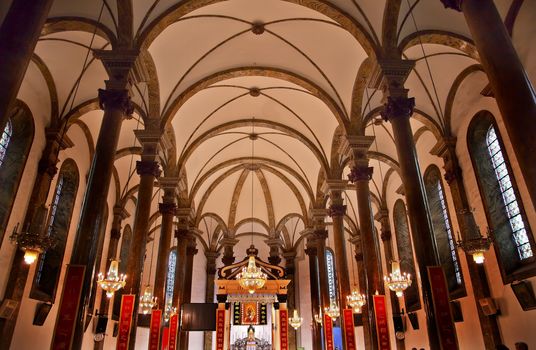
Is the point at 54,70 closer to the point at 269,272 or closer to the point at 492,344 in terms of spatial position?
the point at 269,272

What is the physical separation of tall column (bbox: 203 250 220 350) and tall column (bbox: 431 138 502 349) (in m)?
16.5

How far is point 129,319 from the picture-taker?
8.99 m

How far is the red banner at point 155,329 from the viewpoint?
1108 cm

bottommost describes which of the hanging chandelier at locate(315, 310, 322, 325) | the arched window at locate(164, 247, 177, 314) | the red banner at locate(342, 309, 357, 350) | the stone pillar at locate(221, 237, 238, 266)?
the red banner at locate(342, 309, 357, 350)

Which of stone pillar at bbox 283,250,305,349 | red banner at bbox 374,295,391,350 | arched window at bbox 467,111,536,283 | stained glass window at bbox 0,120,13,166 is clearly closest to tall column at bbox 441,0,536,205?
arched window at bbox 467,111,536,283

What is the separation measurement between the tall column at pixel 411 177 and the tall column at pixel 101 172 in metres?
5.50

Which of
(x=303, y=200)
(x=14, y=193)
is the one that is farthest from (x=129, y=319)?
(x=303, y=200)

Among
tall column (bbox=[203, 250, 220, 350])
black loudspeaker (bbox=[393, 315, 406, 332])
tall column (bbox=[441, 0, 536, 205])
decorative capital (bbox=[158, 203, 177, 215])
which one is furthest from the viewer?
tall column (bbox=[203, 250, 220, 350])

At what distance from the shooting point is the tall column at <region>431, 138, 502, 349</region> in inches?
354

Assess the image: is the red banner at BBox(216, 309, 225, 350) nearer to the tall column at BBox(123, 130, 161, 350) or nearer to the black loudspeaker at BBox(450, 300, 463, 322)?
the tall column at BBox(123, 130, 161, 350)

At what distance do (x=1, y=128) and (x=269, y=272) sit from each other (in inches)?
612

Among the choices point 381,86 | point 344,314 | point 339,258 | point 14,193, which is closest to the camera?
point 381,86

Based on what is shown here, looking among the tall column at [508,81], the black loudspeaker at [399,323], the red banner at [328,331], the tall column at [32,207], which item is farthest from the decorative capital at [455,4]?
the black loudspeaker at [399,323]

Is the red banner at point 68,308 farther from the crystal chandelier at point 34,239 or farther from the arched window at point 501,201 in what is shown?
the arched window at point 501,201
